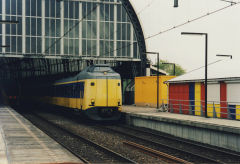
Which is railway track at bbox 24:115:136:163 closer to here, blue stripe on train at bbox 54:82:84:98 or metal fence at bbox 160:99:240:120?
blue stripe on train at bbox 54:82:84:98

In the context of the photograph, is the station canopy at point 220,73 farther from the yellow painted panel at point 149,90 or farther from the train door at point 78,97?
the train door at point 78,97

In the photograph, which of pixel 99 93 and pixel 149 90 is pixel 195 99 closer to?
pixel 99 93

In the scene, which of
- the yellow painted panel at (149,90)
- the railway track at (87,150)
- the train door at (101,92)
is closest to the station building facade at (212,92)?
the train door at (101,92)

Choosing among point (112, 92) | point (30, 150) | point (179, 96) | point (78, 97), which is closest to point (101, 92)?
point (112, 92)

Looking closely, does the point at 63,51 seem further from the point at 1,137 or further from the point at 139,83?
the point at 1,137

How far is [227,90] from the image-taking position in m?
21.5

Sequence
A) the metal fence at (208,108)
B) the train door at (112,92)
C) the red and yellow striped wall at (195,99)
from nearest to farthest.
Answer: the metal fence at (208,108), the red and yellow striped wall at (195,99), the train door at (112,92)

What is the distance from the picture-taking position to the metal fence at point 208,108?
20.5 m

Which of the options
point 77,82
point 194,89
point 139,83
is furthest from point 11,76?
point 194,89

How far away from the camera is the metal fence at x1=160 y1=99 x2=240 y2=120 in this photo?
67.1 feet

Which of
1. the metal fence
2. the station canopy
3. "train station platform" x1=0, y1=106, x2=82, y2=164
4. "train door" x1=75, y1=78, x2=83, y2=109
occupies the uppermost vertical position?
the station canopy

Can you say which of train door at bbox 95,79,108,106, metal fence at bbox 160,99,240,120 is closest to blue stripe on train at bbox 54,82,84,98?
train door at bbox 95,79,108,106

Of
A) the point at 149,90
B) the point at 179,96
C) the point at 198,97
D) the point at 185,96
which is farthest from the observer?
the point at 149,90

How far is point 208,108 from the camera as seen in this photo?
76.4 feet
